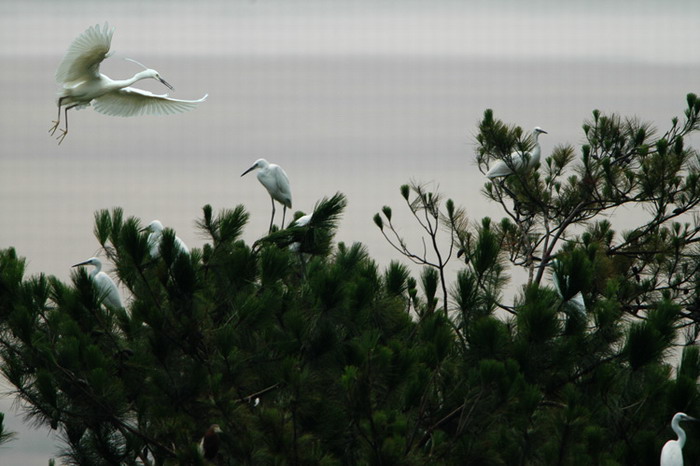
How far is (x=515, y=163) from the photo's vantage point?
33.6 feet

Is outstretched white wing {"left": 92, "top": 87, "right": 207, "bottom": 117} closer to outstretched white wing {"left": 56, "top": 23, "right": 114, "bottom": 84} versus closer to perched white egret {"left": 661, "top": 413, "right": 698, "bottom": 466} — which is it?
outstretched white wing {"left": 56, "top": 23, "right": 114, "bottom": 84}

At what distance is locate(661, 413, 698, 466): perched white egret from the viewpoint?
550 centimetres

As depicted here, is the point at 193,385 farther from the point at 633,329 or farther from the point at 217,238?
the point at 633,329

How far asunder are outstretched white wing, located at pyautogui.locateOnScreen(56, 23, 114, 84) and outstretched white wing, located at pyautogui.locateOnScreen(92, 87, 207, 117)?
55 centimetres

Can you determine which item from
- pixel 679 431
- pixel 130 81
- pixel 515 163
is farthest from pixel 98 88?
pixel 679 431

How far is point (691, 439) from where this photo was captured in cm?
592

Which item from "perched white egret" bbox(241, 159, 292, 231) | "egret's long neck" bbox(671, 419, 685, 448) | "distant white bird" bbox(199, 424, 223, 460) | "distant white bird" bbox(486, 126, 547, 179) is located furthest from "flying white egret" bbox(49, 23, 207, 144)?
"egret's long neck" bbox(671, 419, 685, 448)

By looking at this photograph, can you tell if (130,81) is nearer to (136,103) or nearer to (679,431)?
(136,103)

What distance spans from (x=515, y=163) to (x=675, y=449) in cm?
510

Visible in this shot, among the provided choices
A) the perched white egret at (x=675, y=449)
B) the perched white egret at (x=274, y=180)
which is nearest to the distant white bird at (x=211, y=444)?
the perched white egret at (x=675, y=449)

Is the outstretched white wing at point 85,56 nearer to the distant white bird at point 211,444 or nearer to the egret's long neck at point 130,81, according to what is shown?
the egret's long neck at point 130,81

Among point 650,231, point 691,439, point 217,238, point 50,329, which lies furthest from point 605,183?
point 50,329

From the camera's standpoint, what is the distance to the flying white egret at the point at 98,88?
8.64 m

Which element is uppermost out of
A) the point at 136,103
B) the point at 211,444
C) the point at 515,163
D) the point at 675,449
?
the point at 136,103
